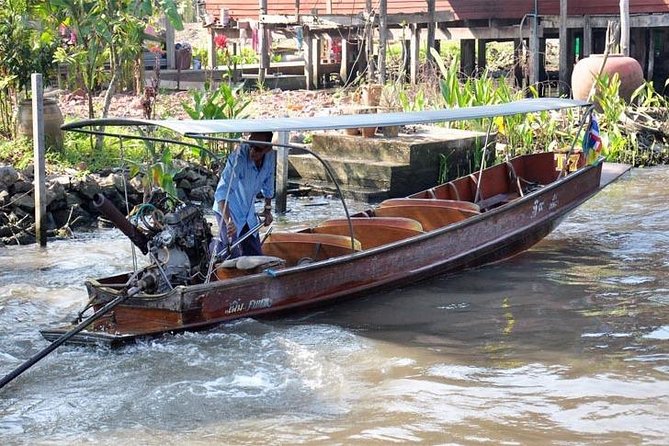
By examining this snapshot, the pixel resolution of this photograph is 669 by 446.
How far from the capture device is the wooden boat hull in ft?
25.7

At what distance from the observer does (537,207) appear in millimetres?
10875

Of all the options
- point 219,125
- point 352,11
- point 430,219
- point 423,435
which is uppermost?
point 352,11

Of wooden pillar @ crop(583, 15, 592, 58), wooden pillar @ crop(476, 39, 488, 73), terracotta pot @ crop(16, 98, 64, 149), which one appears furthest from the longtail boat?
wooden pillar @ crop(476, 39, 488, 73)

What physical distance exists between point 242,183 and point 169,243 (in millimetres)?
989

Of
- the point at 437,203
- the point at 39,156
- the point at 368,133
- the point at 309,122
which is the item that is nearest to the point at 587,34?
the point at 368,133

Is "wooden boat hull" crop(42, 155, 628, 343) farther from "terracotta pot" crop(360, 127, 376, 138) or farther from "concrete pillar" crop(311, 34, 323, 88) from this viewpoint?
"concrete pillar" crop(311, 34, 323, 88)

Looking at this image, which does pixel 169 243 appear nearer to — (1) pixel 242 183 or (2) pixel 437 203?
(1) pixel 242 183

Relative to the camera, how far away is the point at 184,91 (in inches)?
794

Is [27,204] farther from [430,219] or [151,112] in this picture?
[430,219]

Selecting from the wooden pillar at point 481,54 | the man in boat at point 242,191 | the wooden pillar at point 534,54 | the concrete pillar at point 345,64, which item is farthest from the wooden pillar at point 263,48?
the man in boat at point 242,191

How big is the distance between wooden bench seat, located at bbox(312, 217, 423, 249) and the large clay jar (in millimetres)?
8401

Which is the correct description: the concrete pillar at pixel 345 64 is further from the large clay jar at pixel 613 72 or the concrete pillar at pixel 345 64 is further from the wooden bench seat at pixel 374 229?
the wooden bench seat at pixel 374 229

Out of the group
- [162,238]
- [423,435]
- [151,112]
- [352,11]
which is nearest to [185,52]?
[352,11]

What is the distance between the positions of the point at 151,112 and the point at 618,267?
7024mm
